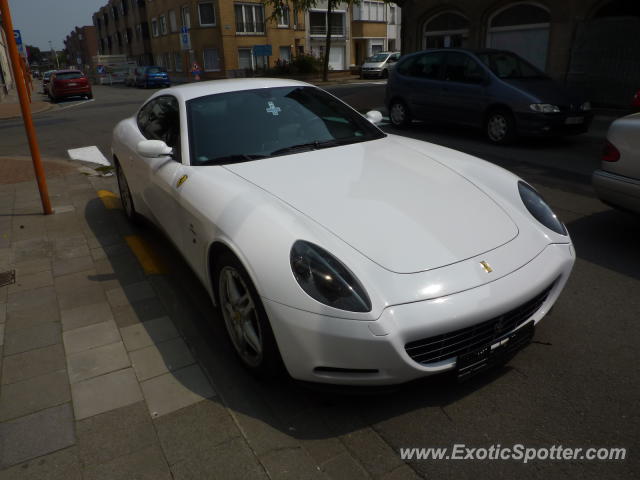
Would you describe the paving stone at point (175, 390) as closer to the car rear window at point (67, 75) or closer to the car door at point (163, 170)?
the car door at point (163, 170)

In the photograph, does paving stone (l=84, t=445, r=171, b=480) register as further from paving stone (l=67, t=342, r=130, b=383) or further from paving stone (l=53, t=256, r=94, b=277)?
paving stone (l=53, t=256, r=94, b=277)

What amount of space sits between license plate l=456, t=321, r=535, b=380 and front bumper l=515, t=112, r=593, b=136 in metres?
6.93

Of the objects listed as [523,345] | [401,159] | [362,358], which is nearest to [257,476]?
[362,358]

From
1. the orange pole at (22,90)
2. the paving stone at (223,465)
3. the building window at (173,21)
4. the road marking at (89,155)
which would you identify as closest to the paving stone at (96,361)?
the paving stone at (223,465)

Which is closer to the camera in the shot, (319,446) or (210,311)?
(319,446)

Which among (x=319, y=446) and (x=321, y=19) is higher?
(x=321, y=19)

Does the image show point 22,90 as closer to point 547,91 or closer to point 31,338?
point 31,338

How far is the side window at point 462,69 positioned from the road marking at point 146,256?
7.10m

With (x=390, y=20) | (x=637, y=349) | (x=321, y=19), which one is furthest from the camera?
(x=390, y=20)

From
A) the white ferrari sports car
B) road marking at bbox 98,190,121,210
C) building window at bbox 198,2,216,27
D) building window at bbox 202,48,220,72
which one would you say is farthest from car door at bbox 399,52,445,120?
building window at bbox 198,2,216,27

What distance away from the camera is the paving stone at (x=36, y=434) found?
2.34 meters

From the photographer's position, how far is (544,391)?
258cm

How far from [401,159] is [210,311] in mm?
1700

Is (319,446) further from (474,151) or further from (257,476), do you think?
(474,151)
